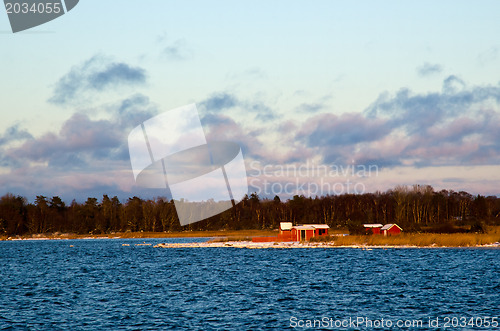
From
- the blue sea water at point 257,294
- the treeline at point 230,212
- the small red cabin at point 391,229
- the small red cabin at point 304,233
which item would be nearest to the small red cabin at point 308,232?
the small red cabin at point 304,233

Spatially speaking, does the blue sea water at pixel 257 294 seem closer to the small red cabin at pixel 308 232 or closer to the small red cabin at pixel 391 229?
the small red cabin at pixel 308 232

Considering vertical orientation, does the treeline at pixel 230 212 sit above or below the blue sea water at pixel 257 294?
above

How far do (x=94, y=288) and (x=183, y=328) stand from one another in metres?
18.3

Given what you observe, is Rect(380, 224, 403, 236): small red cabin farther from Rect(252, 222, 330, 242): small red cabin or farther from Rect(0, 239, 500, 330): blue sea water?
Rect(0, 239, 500, 330): blue sea water

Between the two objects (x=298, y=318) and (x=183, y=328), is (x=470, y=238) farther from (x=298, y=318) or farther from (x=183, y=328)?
(x=183, y=328)

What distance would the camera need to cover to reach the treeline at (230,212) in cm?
14825

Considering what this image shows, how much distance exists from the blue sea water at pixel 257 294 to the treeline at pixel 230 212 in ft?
284

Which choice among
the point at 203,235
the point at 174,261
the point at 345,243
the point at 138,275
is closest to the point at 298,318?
the point at 138,275

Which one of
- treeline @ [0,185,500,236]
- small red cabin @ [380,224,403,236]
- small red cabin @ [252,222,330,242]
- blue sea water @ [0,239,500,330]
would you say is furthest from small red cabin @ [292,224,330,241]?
treeline @ [0,185,500,236]

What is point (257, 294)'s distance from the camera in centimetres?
3766

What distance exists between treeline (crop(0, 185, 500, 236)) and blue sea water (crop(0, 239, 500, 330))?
8668 centimetres

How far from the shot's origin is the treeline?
14825 cm

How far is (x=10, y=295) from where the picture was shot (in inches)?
1535

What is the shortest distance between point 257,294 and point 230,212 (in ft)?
439
